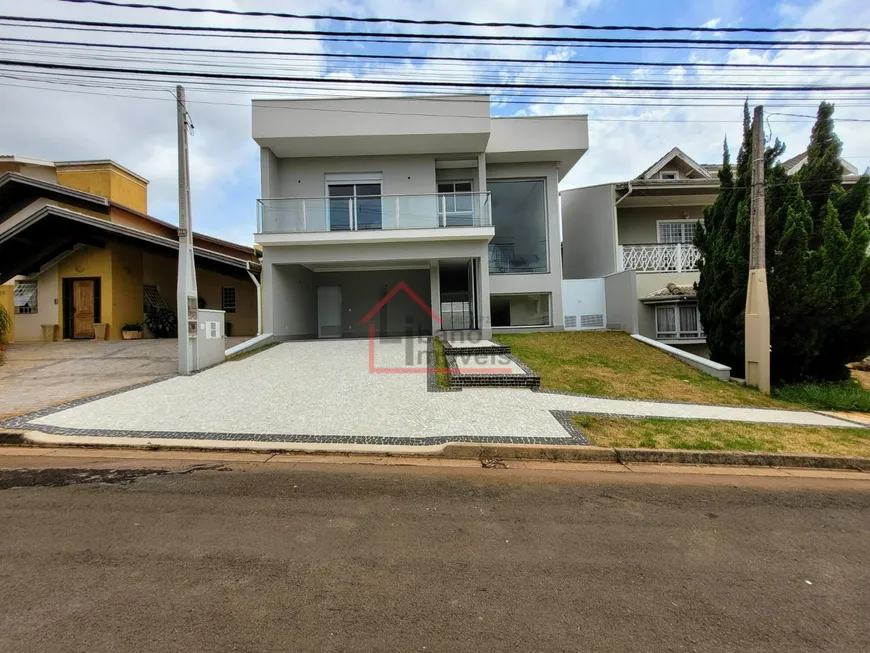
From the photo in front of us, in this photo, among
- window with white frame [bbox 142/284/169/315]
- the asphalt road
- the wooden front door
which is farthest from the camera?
window with white frame [bbox 142/284/169/315]

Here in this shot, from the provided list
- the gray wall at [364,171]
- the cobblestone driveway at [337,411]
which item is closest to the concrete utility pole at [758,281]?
the cobblestone driveway at [337,411]

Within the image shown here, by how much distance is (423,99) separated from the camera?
14234mm

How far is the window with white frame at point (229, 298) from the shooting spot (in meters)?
19.3

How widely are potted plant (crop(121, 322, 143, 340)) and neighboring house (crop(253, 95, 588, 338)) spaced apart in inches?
237

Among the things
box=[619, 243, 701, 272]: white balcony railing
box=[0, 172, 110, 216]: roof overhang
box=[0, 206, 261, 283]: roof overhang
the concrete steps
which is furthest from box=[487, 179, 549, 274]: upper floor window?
box=[0, 172, 110, 216]: roof overhang

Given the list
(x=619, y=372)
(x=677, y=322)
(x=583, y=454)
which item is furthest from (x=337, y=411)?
(x=677, y=322)

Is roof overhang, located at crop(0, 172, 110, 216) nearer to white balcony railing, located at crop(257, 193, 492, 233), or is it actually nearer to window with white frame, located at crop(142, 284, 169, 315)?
window with white frame, located at crop(142, 284, 169, 315)

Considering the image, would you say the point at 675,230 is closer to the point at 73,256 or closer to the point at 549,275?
the point at 549,275

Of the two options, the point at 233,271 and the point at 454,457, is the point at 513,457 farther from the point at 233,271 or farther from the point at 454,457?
the point at 233,271

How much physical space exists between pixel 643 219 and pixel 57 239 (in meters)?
22.9

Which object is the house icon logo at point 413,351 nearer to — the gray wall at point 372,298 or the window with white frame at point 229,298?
the gray wall at point 372,298

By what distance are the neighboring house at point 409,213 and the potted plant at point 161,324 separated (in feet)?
18.3

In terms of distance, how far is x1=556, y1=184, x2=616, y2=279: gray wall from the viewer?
17.0 metres

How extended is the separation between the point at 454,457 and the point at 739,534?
3.01 m
